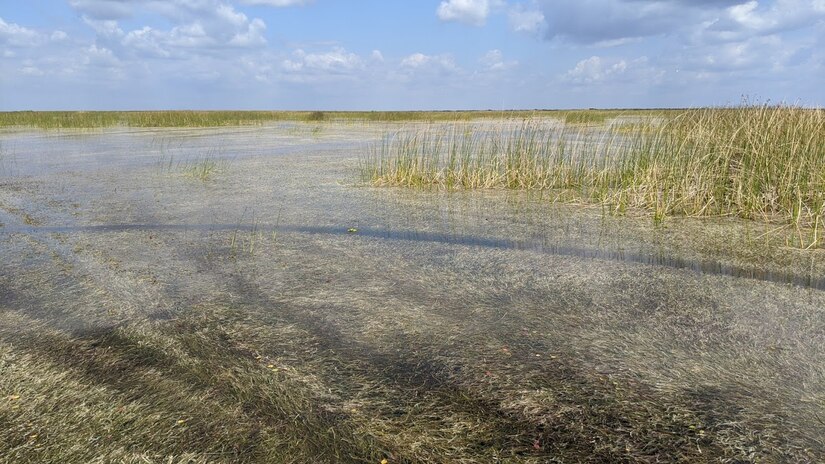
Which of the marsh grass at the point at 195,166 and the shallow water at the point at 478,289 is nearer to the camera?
the shallow water at the point at 478,289

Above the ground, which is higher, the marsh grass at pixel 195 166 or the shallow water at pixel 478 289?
the marsh grass at pixel 195 166

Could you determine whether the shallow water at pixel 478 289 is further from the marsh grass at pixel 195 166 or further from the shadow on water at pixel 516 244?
the marsh grass at pixel 195 166

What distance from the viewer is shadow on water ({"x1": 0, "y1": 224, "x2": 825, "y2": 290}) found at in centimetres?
271

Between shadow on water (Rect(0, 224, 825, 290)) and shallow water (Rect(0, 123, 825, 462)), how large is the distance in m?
0.02

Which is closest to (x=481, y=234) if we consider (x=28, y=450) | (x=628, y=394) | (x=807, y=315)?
(x=807, y=315)

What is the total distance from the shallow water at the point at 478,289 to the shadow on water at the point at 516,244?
17 millimetres

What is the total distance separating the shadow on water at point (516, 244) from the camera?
2711 mm

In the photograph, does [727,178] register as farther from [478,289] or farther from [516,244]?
[478,289]

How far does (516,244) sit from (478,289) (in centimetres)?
96

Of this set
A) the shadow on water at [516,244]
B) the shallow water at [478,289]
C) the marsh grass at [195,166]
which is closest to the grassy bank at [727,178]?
the shallow water at [478,289]

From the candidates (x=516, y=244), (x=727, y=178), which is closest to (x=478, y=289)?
(x=516, y=244)

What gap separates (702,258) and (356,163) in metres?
5.42

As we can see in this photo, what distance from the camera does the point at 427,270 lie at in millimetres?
2791

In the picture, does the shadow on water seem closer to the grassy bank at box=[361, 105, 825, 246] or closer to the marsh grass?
the grassy bank at box=[361, 105, 825, 246]
